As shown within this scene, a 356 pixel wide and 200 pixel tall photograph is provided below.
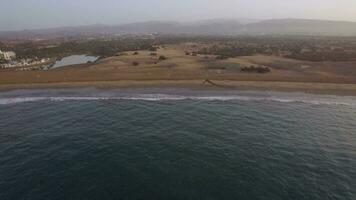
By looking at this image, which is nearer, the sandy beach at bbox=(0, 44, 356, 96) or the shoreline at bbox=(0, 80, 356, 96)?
the shoreline at bbox=(0, 80, 356, 96)

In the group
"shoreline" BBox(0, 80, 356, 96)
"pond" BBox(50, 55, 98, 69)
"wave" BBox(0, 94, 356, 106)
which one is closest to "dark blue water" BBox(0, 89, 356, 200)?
"wave" BBox(0, 94, 356, 106)

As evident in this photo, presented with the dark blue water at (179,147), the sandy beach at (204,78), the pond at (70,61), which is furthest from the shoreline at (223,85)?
the pond at (70,61)

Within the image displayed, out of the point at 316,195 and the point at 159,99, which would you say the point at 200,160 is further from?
Answer: the point at 159,99

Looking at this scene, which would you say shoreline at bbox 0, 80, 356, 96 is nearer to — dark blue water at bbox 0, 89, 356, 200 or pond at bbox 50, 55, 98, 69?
dark blue water at bbox 0, 89, 356, 200

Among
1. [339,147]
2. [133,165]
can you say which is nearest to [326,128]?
[339,147]

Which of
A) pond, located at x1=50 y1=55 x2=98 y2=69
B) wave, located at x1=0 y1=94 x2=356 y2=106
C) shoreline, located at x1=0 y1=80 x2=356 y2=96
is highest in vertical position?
shoreline, located at x1=0 y1=80 x2=356 y2=96

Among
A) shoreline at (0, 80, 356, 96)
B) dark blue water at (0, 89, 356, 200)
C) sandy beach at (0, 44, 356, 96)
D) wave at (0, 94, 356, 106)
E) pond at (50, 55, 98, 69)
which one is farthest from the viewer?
pond at (50, 55, 98, 69)

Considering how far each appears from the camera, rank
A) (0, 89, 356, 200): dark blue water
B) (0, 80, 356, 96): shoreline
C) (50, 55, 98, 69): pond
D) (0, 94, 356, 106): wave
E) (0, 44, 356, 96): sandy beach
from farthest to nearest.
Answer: (50, 55, 98, 69): pond, (0, 44, 356, 96): sandy beach, (0, 80, 356, 96): shoreline, (0, 94, 356, 106): wave, (0, 89, 356, 200): dark blue water
